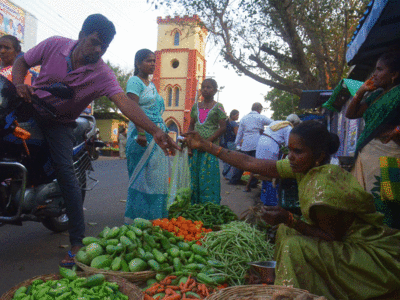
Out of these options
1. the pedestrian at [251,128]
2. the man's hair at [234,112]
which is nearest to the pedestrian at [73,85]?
the pedestrian at [251,128]

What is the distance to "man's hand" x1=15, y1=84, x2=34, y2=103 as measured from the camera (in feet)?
9.14

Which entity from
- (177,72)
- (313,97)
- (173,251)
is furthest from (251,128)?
(177,72)

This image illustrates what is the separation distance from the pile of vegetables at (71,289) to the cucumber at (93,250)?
31 centimetres

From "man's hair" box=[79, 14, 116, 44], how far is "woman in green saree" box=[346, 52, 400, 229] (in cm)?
234

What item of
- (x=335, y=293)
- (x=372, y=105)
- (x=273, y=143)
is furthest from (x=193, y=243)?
(x=273, y=143)

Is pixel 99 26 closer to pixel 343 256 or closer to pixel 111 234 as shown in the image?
pixel 111 234

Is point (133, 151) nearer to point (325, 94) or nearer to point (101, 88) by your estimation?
point (101, 88)

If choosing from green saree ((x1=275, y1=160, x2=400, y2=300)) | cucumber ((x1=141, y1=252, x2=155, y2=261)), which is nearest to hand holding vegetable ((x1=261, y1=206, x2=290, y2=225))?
green saree ((x1=275, y1=160, x2=400, y2=300))

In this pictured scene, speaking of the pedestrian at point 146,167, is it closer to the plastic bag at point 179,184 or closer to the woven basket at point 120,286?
the plastic bag at point 179,184

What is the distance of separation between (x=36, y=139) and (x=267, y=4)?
36.1 ft

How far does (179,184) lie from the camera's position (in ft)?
14.5

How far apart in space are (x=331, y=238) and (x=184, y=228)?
1.69 m

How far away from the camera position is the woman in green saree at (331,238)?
7.04ft

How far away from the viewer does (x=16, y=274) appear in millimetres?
2902
